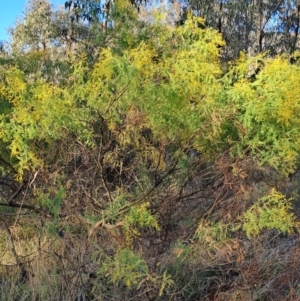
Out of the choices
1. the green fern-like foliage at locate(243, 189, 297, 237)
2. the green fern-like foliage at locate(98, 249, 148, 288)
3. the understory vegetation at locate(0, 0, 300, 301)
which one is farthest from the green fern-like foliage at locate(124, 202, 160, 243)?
the green fern-like foliage at locate(243, 189, 297, 237)


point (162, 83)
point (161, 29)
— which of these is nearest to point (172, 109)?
point (162, 83)

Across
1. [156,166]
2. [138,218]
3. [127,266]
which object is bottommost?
[127,266]

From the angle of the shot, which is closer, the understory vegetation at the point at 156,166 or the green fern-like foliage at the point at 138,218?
the understory vegetation at the point at 156,166

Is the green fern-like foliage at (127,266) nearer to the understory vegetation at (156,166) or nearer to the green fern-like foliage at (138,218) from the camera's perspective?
the understory vegetation at (156,166)

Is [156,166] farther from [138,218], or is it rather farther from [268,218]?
[268,218]

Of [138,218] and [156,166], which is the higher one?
[156,166]

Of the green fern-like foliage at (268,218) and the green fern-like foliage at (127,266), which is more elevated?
the green fern-like foliage at (268,218)

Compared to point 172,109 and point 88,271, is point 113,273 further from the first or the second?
point 172,109

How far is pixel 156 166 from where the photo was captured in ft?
11.1

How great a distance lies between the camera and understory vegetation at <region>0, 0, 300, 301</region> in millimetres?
3004

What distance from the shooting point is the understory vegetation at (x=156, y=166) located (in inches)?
118

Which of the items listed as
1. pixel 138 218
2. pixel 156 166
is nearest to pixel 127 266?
pixel 138 218

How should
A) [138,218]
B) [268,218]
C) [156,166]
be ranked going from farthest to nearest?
1. [156,166]
2. [138,218]
3. [268,218]

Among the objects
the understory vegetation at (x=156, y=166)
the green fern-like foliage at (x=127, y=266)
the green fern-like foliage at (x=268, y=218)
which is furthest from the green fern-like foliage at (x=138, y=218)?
the green fern-like foliage at (x=268, y=218)
